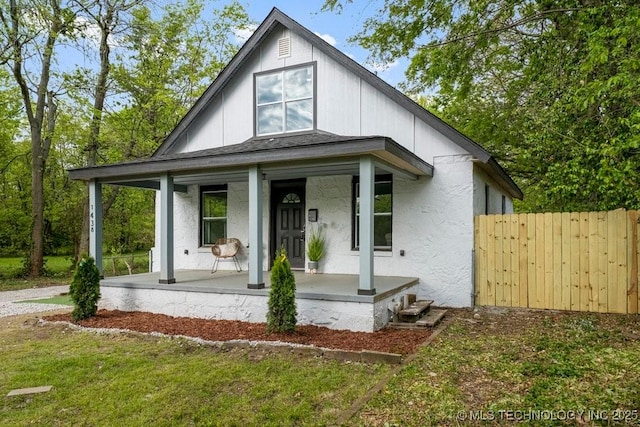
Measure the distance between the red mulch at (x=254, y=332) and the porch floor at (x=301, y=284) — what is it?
0.50m

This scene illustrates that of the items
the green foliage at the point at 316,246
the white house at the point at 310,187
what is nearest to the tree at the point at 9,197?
the white house at the point at 310,187

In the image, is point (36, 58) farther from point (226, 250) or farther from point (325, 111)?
point (325, 111)

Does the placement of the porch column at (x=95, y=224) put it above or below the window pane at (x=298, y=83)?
below

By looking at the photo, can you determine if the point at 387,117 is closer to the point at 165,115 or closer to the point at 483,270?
the point at 483,270

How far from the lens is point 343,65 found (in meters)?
8.60

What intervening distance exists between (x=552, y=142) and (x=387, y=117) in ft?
10.4

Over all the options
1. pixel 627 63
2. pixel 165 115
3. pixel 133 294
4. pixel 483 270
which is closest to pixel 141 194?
pixel 165 115

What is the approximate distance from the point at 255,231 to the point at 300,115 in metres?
3.46

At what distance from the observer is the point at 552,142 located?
7746 millimetres

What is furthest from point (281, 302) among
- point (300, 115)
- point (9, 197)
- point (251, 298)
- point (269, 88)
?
point (9, 197)

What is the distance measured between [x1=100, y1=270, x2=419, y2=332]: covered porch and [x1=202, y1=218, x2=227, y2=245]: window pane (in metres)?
1.68

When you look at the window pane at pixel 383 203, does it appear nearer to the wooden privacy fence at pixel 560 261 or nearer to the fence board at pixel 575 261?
the wooden privacy fence at pixel 560 261

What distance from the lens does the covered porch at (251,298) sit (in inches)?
239

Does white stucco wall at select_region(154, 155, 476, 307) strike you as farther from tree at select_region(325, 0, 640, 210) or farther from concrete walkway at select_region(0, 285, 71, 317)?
concrete walkway at select_region(0, 285, 71, 317)
